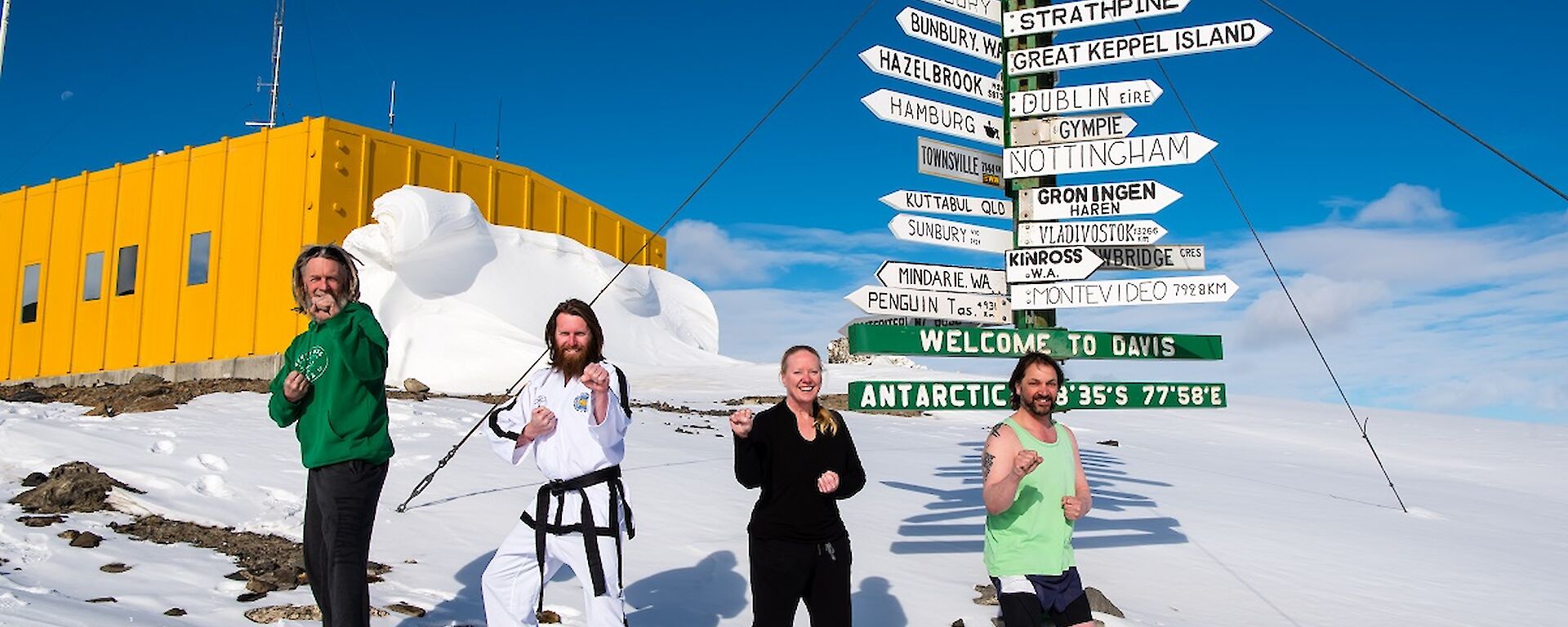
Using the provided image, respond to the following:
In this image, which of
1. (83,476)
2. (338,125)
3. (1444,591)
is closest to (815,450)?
(83,476)

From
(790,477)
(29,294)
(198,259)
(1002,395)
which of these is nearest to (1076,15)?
(1002,395)

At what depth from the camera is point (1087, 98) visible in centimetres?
810

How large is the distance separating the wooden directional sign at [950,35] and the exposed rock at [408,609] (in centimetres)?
501

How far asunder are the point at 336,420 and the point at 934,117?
17.0 ft

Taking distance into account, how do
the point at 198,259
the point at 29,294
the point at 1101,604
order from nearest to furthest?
the point at 1101,604 < the point at 198,259 < the point at 29,294

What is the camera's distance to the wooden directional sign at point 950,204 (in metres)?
7.71

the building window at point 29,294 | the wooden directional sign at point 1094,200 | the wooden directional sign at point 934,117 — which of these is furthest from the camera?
the building window at point 29,294

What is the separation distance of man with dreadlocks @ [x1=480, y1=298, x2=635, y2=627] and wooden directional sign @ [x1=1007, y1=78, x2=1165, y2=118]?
16.3ft

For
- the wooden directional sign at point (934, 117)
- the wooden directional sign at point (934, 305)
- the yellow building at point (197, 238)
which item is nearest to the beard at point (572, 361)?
the wooden directional sign at point (934, 305)

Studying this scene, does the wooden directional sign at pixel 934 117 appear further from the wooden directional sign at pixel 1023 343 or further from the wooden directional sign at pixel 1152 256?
the wooden directional sign at pixel 1023 343

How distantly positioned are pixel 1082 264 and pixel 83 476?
687 cm

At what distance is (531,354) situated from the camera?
23969 mm

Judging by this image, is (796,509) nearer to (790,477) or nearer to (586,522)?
(790,477)

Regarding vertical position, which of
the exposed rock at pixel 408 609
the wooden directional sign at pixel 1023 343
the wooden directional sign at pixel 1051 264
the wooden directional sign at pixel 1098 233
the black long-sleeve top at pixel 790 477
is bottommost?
the exposed rock at pixel 408 609
